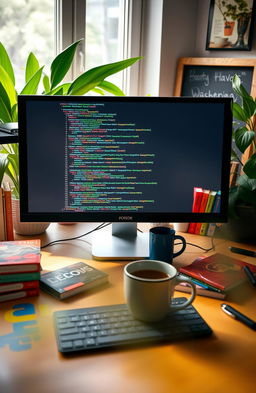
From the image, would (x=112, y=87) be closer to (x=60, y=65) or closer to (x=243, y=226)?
(x=60, y=65)

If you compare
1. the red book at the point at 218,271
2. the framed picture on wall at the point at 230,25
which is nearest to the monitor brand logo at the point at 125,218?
the red book at the point at 218,271

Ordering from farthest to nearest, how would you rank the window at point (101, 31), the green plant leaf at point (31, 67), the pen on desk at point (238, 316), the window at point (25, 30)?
1. the window at point (101, 31)
2. the window at point (25, 30)
3. the green plant leaf at point (31, 67)
4. the pen on desk at point (238, 316)

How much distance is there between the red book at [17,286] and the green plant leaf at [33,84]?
694 millimetres

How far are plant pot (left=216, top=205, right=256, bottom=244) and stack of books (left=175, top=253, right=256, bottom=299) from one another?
0.21m

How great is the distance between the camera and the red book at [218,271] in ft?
3.70

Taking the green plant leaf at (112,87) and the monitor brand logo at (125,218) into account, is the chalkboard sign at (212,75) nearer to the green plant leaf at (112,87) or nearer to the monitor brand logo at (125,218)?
the green plant leaf at (112,87)

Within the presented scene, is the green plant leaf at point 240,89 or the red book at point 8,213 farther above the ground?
the green plant leaf at point 240,89

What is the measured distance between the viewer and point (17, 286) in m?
1.07

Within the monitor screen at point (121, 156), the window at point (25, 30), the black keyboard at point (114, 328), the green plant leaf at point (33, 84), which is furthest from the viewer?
the window at point (25, 30)

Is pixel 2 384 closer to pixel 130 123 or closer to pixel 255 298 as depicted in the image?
pixel 255 298

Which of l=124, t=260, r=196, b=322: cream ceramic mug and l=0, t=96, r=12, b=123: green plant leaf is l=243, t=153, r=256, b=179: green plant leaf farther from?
l=0, t=96, r=12, b=123: green plant leaf

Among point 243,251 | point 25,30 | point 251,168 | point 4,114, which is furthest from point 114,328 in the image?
point 25,30

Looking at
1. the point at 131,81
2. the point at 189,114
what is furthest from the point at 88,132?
the point at 131,81

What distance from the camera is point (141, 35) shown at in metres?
2.24
